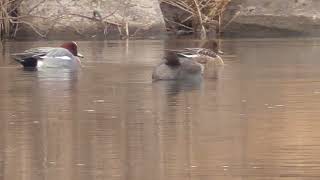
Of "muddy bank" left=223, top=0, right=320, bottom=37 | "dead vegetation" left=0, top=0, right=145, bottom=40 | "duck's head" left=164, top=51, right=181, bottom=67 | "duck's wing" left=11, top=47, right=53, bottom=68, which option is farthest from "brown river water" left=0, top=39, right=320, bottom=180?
"muddy bank" left=223, top=0, right=320, bottom=37

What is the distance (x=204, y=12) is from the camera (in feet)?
103

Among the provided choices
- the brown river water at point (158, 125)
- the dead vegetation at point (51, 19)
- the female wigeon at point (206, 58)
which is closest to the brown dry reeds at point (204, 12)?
the dead vegetation at point (51, 19)

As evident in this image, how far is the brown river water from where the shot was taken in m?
8.06

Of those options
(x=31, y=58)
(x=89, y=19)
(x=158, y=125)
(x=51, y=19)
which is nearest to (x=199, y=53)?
(x=31, y=58)

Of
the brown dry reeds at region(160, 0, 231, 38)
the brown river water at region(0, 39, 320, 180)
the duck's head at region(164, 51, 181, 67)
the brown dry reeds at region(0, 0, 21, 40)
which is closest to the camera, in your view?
the brown river water at region(0, 39, 320, 180)

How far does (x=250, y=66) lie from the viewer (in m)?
18.1

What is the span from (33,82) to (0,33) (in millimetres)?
12706

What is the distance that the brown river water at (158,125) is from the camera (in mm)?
8062

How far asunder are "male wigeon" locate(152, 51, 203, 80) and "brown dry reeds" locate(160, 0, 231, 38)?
565 inches

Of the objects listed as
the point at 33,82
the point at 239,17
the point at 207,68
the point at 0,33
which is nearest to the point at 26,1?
the point at 0,33

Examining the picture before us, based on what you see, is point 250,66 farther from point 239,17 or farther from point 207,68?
point 239,17

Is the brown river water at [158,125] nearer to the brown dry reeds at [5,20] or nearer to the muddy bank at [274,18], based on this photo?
the brown dry reeds at [5,20]

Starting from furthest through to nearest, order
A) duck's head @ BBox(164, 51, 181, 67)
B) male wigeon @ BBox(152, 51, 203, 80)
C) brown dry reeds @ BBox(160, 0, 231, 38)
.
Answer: brown dry reeds @ BBox(160, 0, 231, 38), duck's head @ BBox(164, 51, 181, 67), male wigeon @ BBox(152, 51, 203, 80)

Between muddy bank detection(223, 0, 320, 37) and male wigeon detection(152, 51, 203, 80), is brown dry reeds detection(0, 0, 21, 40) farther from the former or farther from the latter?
male wigeon detection(152, 51, 203, 80)
